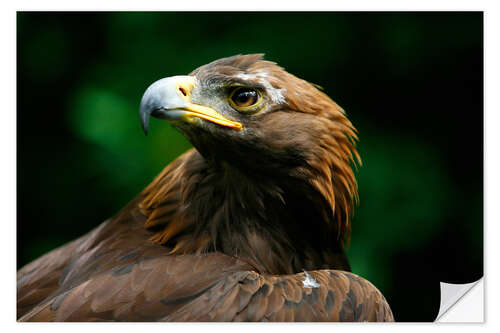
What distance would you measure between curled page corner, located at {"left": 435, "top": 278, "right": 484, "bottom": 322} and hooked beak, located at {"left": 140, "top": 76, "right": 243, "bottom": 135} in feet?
3.87

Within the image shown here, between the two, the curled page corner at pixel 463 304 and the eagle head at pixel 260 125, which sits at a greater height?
the eagle head at pixel 260 125

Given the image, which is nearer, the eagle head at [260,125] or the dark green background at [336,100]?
the eagle head at [260,125]

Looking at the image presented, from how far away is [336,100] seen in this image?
254 cm

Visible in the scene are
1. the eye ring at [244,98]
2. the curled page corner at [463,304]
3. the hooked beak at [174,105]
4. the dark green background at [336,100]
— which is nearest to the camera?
the hooked beak at [174,105]

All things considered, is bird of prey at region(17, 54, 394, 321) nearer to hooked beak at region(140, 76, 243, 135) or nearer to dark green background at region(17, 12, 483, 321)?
hooked beak at region(140, 76, 243, 135)

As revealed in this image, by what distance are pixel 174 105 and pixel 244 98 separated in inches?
9.0

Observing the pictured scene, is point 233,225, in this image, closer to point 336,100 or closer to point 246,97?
point 246,97

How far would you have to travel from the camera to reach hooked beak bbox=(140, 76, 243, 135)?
158cm

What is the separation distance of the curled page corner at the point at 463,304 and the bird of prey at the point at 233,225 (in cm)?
50

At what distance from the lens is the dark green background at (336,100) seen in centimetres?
228

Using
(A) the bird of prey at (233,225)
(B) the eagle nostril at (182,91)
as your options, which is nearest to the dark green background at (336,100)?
(A) the bird of prey at (233,225)

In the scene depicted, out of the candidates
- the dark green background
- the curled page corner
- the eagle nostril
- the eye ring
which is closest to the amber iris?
the eye ring

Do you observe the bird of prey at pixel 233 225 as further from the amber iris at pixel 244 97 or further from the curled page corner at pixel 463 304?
the curled page corner at pixel 463 304

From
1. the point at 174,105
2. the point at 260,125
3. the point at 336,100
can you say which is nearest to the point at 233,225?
the point at 260,125
